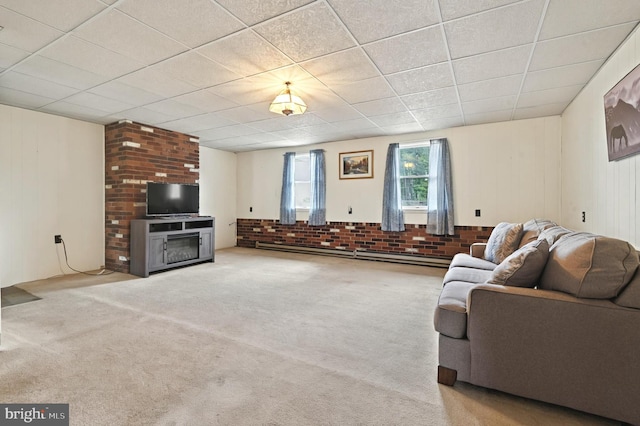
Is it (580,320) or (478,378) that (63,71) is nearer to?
(478,378)

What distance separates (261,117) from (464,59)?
2.89 metres

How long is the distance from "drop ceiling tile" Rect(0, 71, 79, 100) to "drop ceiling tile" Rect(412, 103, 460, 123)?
4.45 m

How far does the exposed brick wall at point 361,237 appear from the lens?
17.2 feet

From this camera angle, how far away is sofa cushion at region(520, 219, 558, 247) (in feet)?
10.0

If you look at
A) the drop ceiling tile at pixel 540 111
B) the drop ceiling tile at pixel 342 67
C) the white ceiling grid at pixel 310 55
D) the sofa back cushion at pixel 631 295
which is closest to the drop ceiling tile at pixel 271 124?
the white ceiling grid at pixel 310 55

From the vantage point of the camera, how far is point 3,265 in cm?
403

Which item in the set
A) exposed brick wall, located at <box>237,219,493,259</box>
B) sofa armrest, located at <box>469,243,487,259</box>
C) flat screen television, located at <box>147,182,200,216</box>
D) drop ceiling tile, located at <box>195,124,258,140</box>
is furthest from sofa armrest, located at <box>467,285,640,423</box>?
flat screen television, located at <box>147,182,200,216</box>

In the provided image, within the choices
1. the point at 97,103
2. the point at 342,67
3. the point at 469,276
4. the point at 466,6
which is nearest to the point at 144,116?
the point at 97,103

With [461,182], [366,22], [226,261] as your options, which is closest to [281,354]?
[366,22]

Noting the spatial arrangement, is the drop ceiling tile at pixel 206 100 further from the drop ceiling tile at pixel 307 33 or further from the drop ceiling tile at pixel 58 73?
the drop ceiling tile at pixel 307 33

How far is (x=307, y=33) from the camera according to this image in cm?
234

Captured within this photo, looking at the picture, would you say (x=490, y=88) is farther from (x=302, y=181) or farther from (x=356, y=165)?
(x=302, y=181)

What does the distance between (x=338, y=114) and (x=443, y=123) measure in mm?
1827

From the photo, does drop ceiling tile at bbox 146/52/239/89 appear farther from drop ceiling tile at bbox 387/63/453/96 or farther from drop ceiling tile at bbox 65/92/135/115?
drop ceiling tile at bbox 387/63/453/96
